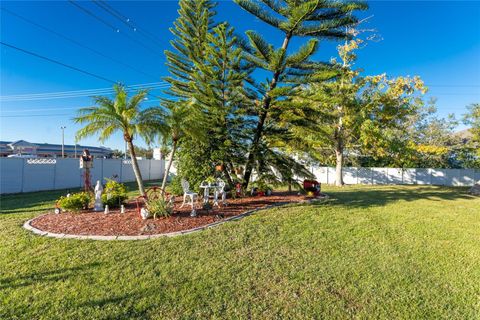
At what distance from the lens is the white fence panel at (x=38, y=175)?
10508mm

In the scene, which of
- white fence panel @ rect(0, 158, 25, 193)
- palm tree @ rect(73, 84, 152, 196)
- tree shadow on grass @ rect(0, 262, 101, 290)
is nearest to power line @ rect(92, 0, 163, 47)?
palm tree @ rect(73, 84, 152, 196)

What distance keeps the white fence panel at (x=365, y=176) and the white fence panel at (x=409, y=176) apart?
219 centimetres

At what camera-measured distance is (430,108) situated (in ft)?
67.1

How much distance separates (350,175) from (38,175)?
60.8ft

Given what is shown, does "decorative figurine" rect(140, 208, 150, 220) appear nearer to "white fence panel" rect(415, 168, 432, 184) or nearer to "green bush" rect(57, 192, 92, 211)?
"green bush" rect(57, 192, 92, 211)

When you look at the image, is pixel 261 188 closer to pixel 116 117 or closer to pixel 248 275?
Answer: pixel 116 117

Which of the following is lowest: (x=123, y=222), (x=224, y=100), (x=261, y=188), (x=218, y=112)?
(x=123, y=222)

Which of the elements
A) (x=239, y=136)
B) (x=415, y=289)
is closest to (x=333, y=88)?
(x=239, y=136)

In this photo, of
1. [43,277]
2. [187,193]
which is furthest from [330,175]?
[43,277]

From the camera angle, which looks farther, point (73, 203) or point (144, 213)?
point (73, 203)

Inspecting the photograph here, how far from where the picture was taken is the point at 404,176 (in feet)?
59.0

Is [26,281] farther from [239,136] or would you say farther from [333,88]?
[333,88]

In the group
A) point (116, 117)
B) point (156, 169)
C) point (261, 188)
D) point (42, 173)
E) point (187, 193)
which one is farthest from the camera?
point (156, 169)

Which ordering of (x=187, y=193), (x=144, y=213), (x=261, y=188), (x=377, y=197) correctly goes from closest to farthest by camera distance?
(x=144, y=213) → (x=187, y=193) → (x=261, y=188) → (x=377, y=197)
